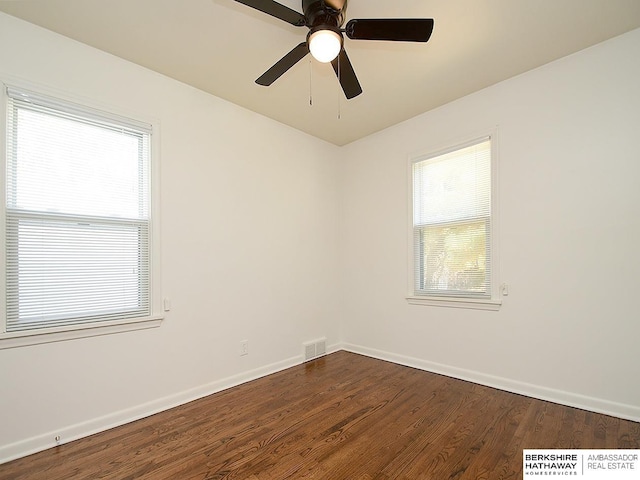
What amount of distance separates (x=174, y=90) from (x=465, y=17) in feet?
7.94

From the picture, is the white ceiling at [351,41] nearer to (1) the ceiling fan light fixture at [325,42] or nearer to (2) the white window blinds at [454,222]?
(1) the ceiling fan light fixture at [325,42]

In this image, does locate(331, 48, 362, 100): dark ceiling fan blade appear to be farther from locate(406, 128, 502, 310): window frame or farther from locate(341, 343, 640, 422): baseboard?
locate(341, 343, 640, 422): baseboard

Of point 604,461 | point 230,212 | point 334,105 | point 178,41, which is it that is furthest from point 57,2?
point 604,461

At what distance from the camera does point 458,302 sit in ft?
10.5

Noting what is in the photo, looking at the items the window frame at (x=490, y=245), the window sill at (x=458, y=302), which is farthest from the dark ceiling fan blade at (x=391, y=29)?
the window sill at (x=458, y=302)

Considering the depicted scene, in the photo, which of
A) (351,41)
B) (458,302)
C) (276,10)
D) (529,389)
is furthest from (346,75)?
(529,389)

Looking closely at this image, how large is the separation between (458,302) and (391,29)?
8.38ft

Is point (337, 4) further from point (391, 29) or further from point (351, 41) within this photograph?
point (351, 41)

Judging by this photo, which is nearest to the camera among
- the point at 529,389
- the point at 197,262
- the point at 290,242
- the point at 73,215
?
the point at 73,215

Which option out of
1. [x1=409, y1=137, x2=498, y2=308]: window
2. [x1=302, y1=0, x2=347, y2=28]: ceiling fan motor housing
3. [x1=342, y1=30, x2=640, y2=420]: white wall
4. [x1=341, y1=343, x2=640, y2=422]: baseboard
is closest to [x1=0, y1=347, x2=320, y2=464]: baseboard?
[x1=341, y1=343, x2=640, y2=422]: baseboard

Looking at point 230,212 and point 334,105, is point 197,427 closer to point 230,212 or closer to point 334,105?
point 230,212

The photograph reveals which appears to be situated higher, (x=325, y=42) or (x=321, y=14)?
(x=321, y=14)

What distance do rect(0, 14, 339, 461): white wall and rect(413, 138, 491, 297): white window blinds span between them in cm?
125

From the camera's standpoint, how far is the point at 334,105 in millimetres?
3314
